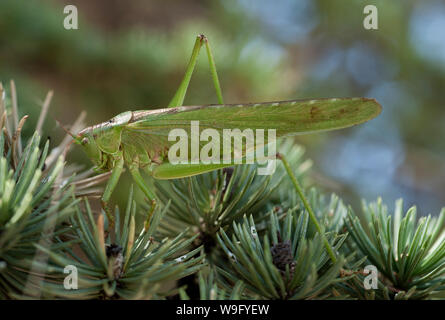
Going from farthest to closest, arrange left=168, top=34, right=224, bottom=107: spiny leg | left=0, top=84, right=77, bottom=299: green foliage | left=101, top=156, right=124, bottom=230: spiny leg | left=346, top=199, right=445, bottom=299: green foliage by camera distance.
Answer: left=168, top=34, right=224, bottom=107: spiny leg < left=101, top=156, right=124, bottom=230: spiny leg < left=346, top=199, right=445, bottom=299: green foliage < left=0, top=84, right=77, bottom=299: green foliage

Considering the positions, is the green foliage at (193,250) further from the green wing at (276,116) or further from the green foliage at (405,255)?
the green wing at (276,116)

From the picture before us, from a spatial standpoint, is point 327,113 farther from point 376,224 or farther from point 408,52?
point 408,52

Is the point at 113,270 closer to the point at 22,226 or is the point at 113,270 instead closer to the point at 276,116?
the point at 22,226

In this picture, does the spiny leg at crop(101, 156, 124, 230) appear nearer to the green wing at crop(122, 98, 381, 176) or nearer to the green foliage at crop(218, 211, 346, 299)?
the green wing at crop(122, 98, 381, 176)

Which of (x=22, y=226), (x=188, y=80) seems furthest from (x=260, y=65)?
(x=22, y=226)

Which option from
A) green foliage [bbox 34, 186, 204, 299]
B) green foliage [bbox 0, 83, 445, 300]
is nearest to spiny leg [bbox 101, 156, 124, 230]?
green foliage [bbox 0, 83, 445, 300]

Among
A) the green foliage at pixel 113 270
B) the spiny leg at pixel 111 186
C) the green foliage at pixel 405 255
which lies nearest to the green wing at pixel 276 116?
the spiny leg at pixel 111 186
